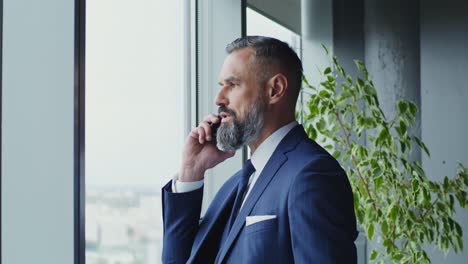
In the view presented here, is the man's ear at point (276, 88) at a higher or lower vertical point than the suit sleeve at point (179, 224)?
higher

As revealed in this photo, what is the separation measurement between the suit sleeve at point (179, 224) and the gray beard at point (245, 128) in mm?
213

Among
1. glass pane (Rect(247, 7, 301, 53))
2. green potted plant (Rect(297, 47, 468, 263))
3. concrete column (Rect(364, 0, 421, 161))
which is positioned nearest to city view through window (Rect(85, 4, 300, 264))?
glass pane (Rect(247, 7, 301, 53))

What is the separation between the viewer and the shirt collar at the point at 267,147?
1.69m

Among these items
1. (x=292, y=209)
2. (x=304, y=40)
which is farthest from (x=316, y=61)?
(x=292, y=209)

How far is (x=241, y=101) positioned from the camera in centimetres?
171

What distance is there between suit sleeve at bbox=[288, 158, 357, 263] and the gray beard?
0.25m

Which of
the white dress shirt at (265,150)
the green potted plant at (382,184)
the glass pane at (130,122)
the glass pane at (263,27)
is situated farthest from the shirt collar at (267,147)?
the glass pane at (263,27)

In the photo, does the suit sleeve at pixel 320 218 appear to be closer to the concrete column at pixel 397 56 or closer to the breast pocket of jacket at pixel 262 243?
the breast pocket of jacket at pixel 262 243

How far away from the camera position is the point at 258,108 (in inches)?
66.9

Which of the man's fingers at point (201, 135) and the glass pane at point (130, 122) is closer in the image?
the man's fingers at point (201, 135)

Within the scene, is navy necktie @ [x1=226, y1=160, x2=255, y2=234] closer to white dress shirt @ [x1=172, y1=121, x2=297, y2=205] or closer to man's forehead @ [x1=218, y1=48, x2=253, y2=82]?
white dress shirt @ [x1=172, y1=121, x2=297, y2=205]

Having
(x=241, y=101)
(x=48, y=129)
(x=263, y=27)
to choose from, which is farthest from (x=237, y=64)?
(x=263, y=27)

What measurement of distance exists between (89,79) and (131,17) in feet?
1.36

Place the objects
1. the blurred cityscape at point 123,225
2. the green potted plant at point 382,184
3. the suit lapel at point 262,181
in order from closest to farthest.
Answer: the suit lapel at point 262,181 < the blurred cityscape at point 123,225 < the green potted plant at point 382,184
